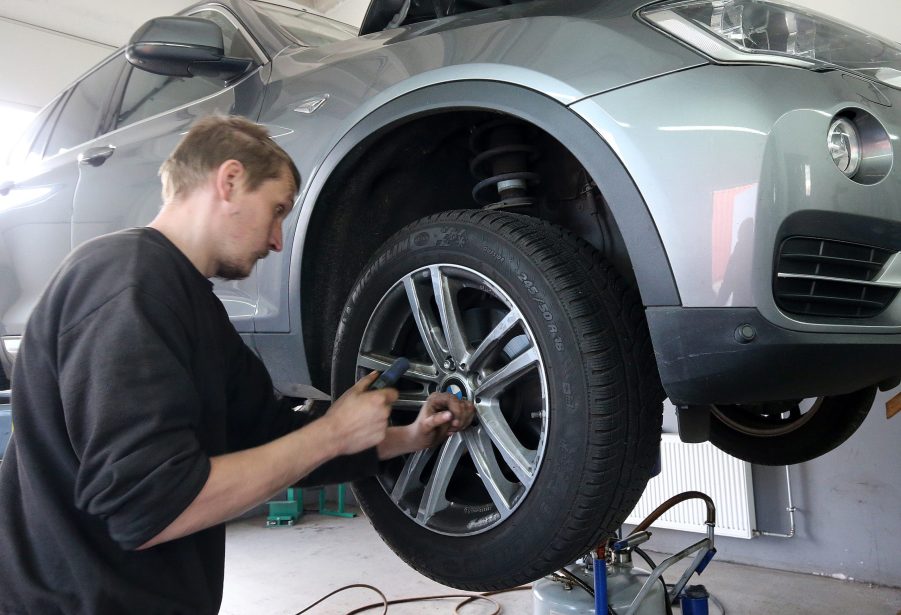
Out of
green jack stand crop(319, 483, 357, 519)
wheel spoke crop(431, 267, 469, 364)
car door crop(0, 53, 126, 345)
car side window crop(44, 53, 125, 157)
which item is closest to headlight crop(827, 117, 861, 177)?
wheel spoke crop(431, 267, 469, 364)

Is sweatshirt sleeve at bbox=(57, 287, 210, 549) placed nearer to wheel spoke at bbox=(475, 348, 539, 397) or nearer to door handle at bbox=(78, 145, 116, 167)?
wheel spoke at bbox=(475, 348, 539, 397)

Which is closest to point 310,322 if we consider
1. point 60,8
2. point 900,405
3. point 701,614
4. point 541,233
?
point 541,233

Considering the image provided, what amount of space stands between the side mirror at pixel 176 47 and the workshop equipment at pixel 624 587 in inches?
73.1

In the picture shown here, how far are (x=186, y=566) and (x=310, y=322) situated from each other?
0.54m

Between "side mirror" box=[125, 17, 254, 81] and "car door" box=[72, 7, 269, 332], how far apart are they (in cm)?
11

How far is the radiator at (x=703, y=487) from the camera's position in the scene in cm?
371

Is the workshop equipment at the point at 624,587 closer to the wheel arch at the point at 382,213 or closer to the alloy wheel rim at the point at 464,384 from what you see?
the alloy wheel rim at the point at 464,384

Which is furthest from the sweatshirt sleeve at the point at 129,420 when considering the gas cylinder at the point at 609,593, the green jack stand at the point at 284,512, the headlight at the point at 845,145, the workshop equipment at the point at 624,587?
the green jack stand at the point at 284,512

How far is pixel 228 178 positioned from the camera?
1085mm

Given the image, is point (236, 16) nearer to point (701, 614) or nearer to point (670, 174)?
point (670, 174)

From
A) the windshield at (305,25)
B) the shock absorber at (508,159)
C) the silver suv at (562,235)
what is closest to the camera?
the silver suv at (562,235)

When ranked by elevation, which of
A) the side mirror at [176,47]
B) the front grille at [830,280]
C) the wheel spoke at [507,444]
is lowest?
the wheel spoke at [507,444]

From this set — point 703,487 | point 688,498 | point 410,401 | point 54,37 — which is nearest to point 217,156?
point 410,401

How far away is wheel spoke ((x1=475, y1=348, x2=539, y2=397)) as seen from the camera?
1.08m
